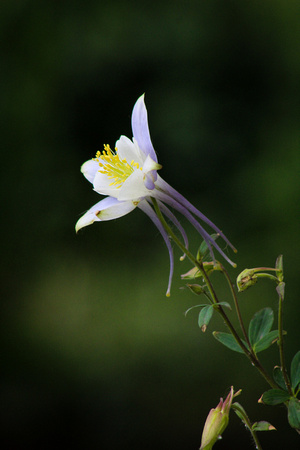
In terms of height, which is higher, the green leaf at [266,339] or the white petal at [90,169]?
the white petal at [90,169]

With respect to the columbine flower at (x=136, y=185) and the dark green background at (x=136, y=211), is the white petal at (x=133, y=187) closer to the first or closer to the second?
the columbine flower at (x=136, y=185)

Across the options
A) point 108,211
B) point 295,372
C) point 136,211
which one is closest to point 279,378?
point 295,372

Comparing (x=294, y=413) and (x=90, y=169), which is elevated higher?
(x=90, y=169)

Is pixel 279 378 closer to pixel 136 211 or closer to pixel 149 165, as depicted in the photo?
pixel 149 165

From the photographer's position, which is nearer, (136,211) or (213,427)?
(213,427)

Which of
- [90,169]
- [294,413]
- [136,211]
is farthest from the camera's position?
[136,211]

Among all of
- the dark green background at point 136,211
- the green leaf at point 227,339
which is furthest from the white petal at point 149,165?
the dark green background at point 136,211

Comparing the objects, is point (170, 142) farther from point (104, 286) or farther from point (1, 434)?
point (1, 434)
